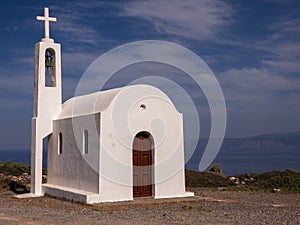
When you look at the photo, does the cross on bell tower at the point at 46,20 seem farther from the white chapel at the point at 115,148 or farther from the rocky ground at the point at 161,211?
the rocky ground at the point at 161,211

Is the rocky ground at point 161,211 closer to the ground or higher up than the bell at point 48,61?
closer to the ground

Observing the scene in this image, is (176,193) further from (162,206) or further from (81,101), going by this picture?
(81,101)

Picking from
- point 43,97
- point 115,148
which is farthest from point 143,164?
point 43,97

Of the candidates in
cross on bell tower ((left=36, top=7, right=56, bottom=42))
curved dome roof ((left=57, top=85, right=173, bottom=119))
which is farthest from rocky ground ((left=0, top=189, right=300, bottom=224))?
cross on bell tower ((left=36, top=7, right=56, bottom=42))

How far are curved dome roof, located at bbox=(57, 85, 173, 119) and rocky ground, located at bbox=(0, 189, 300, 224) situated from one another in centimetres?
363

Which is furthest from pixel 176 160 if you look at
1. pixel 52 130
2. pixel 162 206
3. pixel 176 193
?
pixel 52 130

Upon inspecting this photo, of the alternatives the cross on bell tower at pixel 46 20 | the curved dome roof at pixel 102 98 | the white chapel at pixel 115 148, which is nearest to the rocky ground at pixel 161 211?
the white chapel at pixel 115 148

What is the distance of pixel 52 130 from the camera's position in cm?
2050

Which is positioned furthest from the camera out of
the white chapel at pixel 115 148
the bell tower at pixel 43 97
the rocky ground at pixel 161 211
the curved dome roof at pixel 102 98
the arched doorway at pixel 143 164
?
the bell tower at pixel 43 97

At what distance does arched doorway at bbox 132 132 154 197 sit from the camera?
56.7ft

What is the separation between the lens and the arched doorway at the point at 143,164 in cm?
1728

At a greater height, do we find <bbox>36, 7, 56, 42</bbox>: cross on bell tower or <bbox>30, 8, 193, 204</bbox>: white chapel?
<bbox>36, 7, 56, 42</bbox>: cross on bell tower

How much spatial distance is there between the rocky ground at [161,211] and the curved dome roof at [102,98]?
363cm

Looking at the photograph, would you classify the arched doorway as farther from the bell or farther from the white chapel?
the bell
